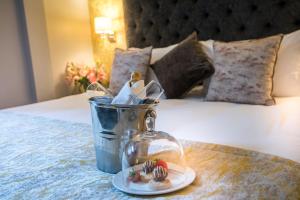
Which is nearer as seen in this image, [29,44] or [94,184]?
[94,184]

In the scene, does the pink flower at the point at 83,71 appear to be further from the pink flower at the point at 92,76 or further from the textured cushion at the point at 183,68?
the textured cushion at the point at 183,68

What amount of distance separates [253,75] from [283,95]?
27 cm

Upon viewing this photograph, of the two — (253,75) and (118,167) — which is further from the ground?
(253,75)

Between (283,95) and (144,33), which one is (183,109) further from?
(144,33)

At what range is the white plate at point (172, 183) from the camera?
79 cm

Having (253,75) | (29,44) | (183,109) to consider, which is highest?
(29,44)

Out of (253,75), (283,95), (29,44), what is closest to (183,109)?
(253,75)

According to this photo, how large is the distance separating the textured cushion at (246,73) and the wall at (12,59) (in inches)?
80.2

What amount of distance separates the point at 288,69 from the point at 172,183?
1.35m

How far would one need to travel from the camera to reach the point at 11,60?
307cm

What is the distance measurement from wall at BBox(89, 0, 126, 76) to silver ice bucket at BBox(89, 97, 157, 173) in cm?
243

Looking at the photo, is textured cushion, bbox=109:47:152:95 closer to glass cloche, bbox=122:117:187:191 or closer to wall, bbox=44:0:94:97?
wall, bbox=44:0:94:97

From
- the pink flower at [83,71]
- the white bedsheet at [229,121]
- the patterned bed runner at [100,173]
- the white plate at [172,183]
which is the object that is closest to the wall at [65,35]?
the pink flower at [83,71]

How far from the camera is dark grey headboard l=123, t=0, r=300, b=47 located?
2.21 m
